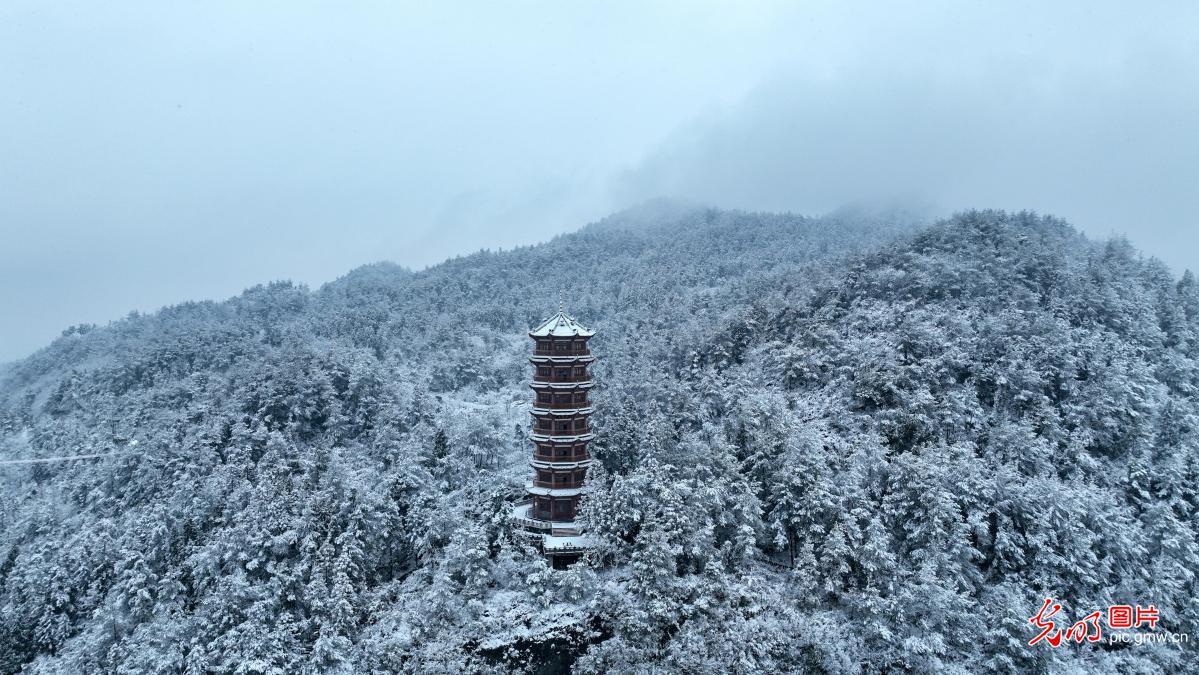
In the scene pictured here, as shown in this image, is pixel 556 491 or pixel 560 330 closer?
pixel 556 491

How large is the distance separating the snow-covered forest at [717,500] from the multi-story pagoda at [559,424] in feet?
8.35

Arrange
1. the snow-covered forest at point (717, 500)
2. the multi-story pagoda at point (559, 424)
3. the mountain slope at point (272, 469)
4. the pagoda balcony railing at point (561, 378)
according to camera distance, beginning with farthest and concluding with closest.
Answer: the pagoda balcony railing at point (561, 378)
the multi-story pagoda at point (559, 424)
the mountain slope at point (272, 469)
the snow-covered forest at point (717, 500)

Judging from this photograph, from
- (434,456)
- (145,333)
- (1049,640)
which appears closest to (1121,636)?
(1049,640)

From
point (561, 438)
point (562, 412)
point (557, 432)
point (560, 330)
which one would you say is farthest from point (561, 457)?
point (560, 330)

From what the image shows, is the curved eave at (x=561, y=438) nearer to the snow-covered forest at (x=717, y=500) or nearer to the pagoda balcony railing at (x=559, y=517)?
the snow-covered forest at (x=717, y=500)

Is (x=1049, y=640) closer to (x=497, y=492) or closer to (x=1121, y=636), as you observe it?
(x=1121, y=636)

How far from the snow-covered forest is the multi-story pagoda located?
2.55 metres

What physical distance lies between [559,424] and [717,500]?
458 inches

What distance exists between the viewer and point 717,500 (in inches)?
1468

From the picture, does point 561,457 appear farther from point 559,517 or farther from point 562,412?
point 559,517

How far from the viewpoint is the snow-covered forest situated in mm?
33406

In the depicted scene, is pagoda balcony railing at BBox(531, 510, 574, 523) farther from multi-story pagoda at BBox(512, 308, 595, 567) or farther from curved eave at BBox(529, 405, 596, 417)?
curved eave at BBox(529, 405, 596, 417)

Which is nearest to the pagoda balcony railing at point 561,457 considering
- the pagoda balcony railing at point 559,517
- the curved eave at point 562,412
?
the curved eave at point 562,412

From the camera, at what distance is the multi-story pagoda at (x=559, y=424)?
43719 mm
